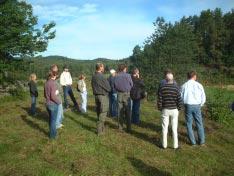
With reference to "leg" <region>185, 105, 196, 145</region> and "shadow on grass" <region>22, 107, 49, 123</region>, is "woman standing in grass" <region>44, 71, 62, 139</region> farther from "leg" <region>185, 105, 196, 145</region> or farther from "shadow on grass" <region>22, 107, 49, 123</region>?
"shadow on grass" <region>22, 107, 49, 123</region>

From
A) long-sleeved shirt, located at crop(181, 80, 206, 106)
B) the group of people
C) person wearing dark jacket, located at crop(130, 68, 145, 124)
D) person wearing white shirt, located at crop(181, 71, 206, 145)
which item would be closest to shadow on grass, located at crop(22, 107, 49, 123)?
person wearing dark jacket, located at crop(130, 68, 145, 124)

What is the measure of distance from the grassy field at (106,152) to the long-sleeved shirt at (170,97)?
134cm

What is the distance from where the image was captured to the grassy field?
1034cm

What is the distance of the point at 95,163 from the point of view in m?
10.8

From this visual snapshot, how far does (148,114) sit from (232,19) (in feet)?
310

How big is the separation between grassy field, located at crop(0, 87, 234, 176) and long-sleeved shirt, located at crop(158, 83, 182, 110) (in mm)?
1336

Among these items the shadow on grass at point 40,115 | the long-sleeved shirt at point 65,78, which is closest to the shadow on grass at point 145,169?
the shadow on grass at point 40,115

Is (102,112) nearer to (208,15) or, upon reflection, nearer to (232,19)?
(232,19)

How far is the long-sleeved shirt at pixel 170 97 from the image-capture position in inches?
482

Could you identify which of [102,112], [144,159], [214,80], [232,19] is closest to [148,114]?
[102,112]

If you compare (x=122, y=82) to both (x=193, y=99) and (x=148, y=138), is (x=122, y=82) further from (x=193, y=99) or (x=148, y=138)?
(x=193, y=99)

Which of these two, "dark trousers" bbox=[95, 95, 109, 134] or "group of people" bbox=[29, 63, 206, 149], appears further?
"dark trousers" bbox=[95, 95, 109, 134]

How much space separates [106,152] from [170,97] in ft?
8.04

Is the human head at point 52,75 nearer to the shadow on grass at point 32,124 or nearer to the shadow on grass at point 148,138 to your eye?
the shadow on grass at point 32,124
